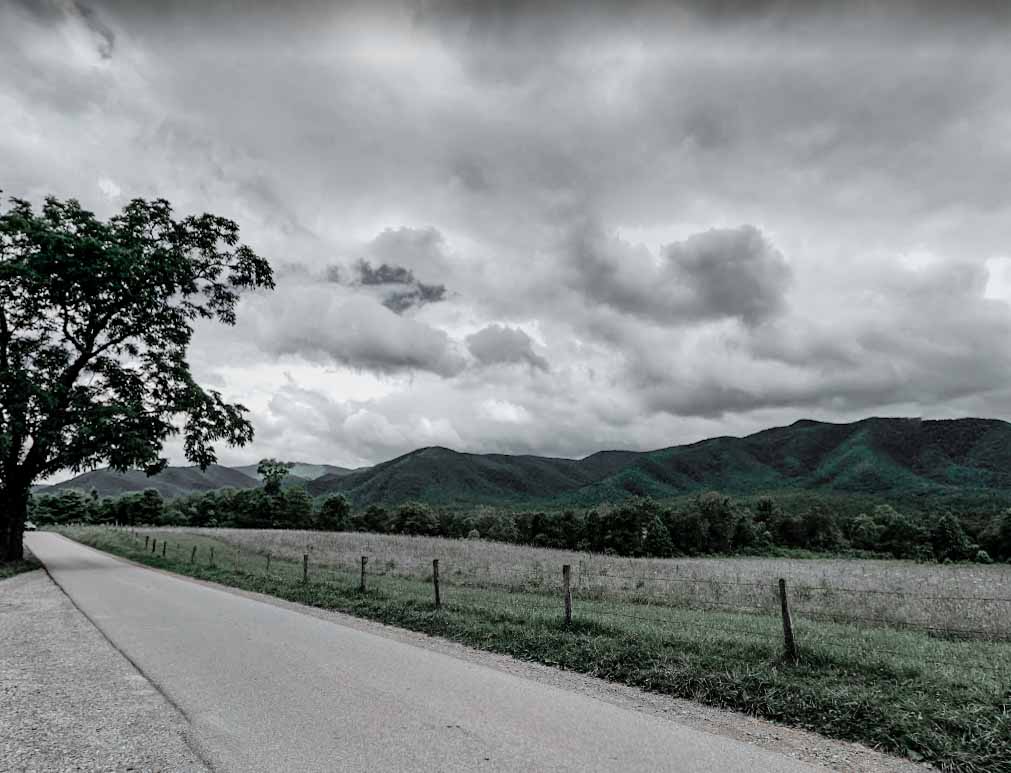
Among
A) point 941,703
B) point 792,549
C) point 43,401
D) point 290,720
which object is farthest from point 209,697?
point 792,549

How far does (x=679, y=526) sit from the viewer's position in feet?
218

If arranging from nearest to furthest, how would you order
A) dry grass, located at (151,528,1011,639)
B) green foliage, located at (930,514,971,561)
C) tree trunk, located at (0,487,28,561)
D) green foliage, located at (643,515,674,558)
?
dry grass, located at (151,528,1011,639), tree trunk, located at (0,487,28,561), green foliage, located at (930,514,971,561), green foliage, located at (643,515,674,558)

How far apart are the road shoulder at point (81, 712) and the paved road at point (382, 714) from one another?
26 centimetres

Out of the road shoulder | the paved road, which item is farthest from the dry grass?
the road shoulder

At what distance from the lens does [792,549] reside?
231ft

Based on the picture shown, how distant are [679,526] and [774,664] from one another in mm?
62052

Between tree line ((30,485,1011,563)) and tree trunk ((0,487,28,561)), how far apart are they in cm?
4535

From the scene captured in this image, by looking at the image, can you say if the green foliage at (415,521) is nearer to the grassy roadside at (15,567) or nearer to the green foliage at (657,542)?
the green foliage at (657,542)

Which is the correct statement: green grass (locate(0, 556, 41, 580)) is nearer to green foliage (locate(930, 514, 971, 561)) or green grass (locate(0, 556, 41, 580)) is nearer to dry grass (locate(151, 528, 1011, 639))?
dry grass (locate(151, 528, 1011, 639))

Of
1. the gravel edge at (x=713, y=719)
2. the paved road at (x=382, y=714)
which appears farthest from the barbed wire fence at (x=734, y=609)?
the paved road at (x=382, y=714)

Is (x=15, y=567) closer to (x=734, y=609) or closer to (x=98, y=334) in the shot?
(x=98, y=334)

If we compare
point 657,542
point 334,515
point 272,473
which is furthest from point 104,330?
point 272,473

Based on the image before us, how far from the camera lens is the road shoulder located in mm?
5121

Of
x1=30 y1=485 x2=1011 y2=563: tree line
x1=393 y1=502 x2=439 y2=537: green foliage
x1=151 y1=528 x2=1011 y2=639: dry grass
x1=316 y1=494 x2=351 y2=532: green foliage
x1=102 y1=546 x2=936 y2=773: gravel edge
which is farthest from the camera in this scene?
x1=316 y1=494 x2=351 y2=532: green foliage
